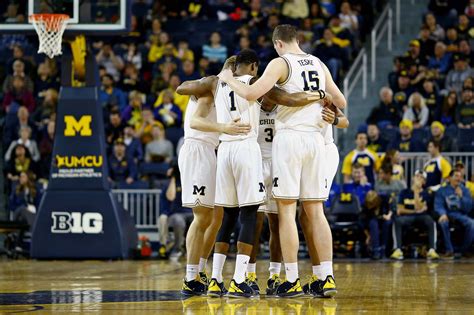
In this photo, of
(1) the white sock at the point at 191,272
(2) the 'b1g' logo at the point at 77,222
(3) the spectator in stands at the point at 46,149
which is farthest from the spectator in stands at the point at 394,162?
(1) the white sock at the point at 191,272

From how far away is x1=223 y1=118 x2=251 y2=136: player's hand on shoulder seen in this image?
388 inches

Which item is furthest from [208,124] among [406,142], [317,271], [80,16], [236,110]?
[406,142]

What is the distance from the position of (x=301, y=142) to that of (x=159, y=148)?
10.5 m

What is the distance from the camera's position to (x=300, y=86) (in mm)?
9875

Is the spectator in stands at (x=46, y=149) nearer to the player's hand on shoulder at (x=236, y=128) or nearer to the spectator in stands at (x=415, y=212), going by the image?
the spectator in stands at (x=415, y=212)

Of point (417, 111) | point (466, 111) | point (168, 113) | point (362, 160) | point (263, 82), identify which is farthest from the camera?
point (168, 113)

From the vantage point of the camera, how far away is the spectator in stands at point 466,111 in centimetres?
1989

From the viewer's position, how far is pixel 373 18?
82.0 ft

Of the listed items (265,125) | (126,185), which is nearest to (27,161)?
(126,185)

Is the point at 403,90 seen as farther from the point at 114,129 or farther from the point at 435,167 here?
the point at 114,129

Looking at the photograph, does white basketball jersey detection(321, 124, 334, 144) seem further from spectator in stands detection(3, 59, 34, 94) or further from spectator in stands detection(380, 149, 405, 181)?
spectator in stands detection(3, 59, 34, 94)

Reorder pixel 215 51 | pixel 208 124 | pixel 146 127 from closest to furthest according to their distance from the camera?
pixel 208 124
pixel 146 127
pixel 215 51

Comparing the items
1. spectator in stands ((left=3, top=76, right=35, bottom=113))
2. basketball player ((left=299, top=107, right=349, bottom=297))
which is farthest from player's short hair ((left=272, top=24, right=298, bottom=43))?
spectator in stands ((left=3, top=76, right=35, bottom=113))

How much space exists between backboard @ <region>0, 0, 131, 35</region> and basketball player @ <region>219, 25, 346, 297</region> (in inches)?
269
